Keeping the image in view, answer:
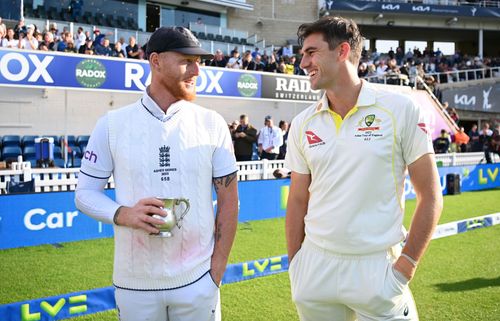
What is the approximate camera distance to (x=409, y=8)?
3491cm

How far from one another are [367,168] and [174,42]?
105 centimetres

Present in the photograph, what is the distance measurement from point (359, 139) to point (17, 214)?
5843mm

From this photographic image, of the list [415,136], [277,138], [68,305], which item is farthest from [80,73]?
[415,136]

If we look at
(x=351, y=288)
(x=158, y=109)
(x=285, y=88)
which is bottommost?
(x=351, y=288)

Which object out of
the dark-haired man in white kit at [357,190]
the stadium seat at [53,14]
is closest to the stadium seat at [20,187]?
the dark-haired man in white kit at [357,190]

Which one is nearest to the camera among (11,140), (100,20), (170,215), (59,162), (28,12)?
(170,215)

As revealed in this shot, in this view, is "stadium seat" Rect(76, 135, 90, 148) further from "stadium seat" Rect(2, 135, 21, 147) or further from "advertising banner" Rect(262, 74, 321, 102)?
"advertising banner" Rect(262, 74, 321, 102)

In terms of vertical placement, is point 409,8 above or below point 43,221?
above

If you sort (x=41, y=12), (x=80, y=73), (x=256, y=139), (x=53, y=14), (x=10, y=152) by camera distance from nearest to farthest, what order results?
(x=80, y=73), (x=256, y=139), (x=10, y=152), (x=41, y=12), (x=53, y=14)

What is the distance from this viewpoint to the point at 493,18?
36312 millimetres

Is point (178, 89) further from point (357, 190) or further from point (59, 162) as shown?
point (59, 162)

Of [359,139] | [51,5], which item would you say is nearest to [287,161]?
[359,139]

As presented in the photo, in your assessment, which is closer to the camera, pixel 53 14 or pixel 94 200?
pixel 94 200

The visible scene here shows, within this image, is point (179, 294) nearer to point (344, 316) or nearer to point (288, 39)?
point (344, 316)
